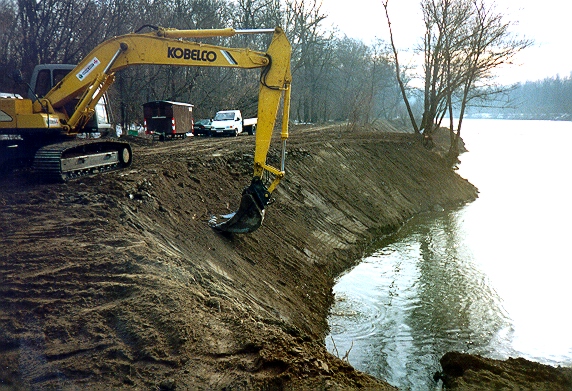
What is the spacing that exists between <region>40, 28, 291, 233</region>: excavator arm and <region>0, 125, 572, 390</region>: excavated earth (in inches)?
39.3

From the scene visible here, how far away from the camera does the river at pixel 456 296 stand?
871cm

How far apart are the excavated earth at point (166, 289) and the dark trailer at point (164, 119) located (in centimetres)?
920

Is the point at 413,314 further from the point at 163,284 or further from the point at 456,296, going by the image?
the point at 163,284

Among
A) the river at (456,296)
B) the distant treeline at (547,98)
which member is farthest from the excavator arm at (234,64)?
the distant treeline at (547,98)

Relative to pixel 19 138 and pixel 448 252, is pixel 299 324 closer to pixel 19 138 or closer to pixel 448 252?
pixel 19 138

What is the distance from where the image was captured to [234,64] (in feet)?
31.7

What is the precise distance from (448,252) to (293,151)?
6308mm

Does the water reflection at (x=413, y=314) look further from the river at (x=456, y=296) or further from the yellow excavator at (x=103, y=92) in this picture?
the yellow excavator at (x=103, y=92)

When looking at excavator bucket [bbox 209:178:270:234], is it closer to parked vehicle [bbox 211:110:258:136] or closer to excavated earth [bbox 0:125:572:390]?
excavated earth [bbox 0:125:572:390]

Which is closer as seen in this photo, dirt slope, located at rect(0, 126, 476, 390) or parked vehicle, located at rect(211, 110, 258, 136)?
dirt slope, located at rect(0, 126, 476, 390)

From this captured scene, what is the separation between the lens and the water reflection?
835 cm

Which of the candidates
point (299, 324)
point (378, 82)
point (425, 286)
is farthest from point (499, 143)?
point (299, 324)

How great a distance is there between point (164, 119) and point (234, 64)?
14.2m

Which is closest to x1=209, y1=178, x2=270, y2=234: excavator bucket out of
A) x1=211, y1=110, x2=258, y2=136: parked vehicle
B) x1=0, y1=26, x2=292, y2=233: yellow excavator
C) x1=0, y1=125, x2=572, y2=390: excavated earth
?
x1=0, y1=26, x2=292, y2=233: yellow excavator
